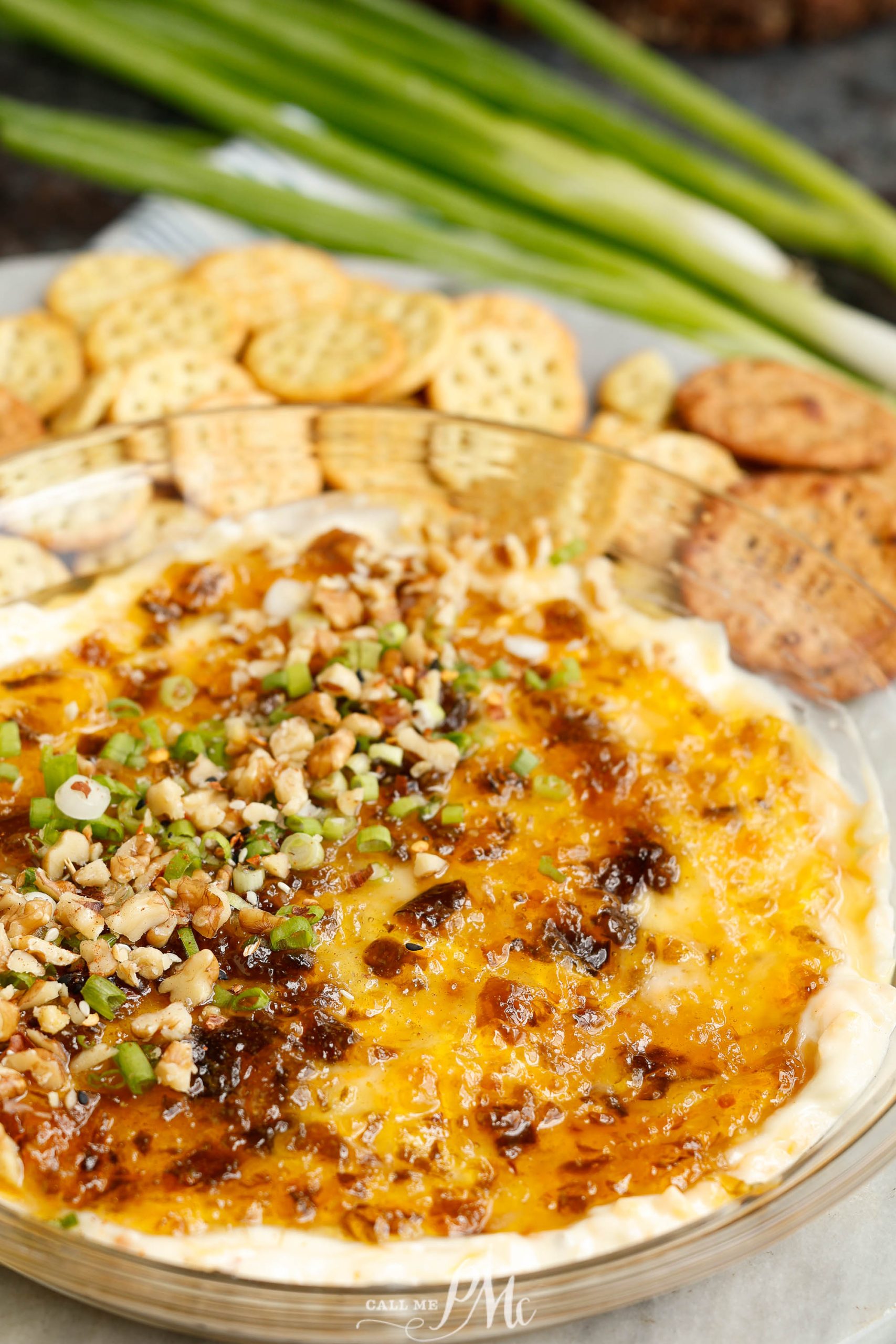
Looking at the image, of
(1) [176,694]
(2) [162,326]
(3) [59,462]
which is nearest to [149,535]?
(3) [59,462]

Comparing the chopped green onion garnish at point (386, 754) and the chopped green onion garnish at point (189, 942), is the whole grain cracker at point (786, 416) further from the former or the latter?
the chopped green onion garnish at point (189, 942)

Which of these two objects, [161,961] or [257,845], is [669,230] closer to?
[257,845]

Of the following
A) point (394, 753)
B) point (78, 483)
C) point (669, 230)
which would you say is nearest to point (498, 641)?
point (394, 753)

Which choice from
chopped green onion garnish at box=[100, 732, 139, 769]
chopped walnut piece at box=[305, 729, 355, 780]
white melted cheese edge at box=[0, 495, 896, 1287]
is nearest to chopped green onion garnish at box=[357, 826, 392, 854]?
chopped walnut piece at box=[305, 729, 355, 780]

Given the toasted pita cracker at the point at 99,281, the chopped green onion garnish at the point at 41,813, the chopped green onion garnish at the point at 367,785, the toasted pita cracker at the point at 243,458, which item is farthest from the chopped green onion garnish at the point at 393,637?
the toasted pita cracker at the point at 99,281

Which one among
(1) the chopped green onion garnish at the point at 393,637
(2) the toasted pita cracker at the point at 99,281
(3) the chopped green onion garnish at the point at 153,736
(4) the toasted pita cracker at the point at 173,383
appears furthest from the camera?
(2) the toasted pita cracker at the point at 99,281

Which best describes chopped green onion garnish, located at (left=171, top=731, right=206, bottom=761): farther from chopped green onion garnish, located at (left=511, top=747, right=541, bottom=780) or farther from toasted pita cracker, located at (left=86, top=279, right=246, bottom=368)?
toasted pita cracker, located at (left=86, top=279, right=246, bottom=368)
